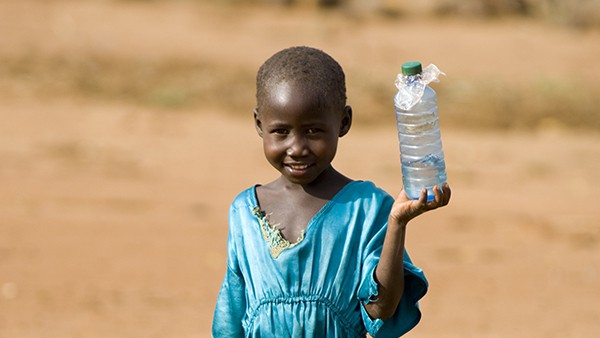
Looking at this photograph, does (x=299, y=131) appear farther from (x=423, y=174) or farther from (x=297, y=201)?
(x=423, y=174)

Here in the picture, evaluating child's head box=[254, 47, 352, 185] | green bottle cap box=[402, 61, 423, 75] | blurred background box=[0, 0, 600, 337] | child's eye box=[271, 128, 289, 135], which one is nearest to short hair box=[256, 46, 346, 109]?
child's head box=[254, 47, 352, 185]

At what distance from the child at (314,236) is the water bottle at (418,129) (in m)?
0.27

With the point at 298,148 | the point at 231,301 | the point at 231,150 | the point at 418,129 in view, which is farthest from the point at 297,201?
the point at 231,150

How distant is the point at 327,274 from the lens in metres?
3.12

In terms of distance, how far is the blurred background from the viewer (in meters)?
7.78

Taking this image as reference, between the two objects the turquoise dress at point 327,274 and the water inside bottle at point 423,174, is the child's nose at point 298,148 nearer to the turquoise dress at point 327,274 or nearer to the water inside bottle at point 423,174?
the turquoise dress at point 327,274

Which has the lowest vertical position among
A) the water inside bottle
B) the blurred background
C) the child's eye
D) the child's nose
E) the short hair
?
the water inside bottle

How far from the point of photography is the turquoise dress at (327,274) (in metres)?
3.12

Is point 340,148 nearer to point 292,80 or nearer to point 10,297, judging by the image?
point 10,297

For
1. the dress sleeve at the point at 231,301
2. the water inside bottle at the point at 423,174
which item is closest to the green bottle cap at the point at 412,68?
the water inside bottle at the point at 423,174

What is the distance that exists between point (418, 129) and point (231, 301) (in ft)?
2.60

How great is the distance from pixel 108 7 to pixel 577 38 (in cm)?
700

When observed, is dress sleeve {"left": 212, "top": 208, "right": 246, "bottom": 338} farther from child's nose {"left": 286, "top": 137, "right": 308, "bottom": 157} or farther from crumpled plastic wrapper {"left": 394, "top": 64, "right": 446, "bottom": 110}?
crumpled plastic wrapper {"left": 394, "top": 64, "right": 446, "bottom": 110}

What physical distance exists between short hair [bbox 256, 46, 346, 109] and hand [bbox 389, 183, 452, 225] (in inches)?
15.4
